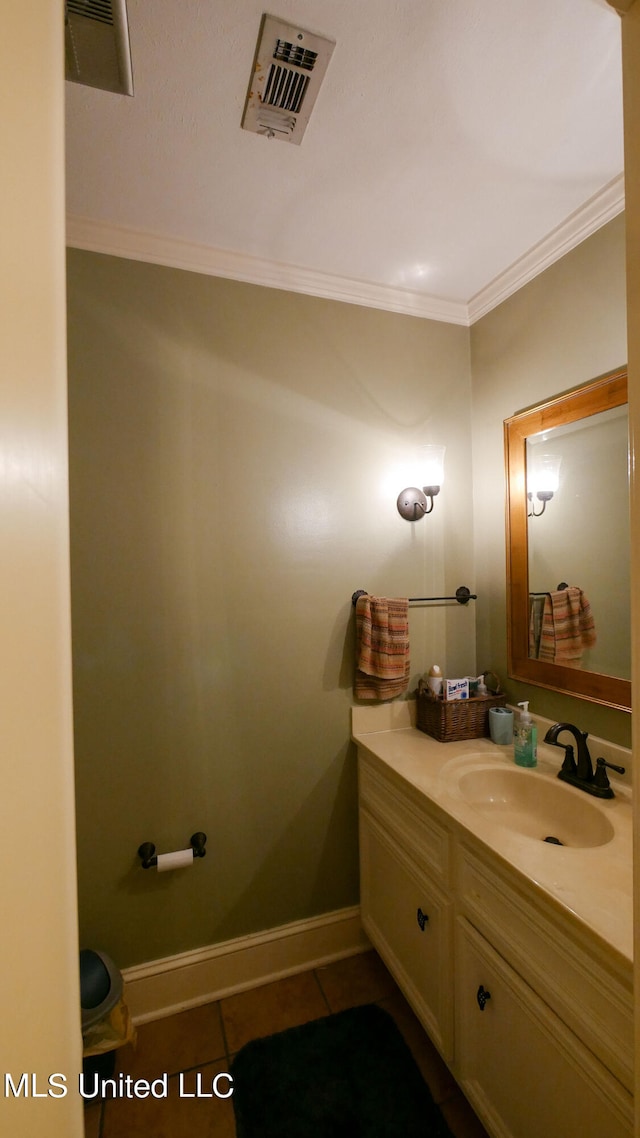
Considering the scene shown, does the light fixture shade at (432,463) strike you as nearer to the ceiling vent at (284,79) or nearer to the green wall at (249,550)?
the green wall at (249,550)

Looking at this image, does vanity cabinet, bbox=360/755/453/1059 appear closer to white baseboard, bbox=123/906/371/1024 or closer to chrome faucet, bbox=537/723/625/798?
white baseboard, bbox=123/906/371/1024

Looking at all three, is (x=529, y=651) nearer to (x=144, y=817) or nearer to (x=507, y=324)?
(x=507, y=324)

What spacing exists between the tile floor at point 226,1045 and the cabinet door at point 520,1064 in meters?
0.25

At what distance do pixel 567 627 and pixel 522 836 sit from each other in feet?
2.31

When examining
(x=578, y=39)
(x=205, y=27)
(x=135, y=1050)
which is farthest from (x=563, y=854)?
(x=205, y=27)

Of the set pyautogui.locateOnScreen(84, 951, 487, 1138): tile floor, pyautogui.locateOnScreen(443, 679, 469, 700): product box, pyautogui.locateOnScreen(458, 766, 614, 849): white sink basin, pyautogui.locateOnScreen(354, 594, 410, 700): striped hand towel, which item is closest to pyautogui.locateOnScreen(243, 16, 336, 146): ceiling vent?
pyautogui.locateOnScreen(354, 594, 410, 700): striped hand towel

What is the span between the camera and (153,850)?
4.65ft

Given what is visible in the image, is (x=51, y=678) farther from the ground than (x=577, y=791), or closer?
farther from the ground

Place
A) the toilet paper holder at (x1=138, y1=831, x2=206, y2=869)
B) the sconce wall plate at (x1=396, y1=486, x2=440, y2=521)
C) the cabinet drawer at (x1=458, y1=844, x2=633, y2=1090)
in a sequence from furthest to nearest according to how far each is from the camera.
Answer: the sconce wall plate at (x1=396, y1=486, x2=440, y2=521) → the toilet paper holder at (x1=138, y1=831, x2=206, y2=869) → the cabinet drawer at (x1=458, y1=844, x2=633, y2=1090)

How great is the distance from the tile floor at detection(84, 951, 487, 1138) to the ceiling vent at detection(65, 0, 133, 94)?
2485mm

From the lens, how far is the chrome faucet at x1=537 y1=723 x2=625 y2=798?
1.22m

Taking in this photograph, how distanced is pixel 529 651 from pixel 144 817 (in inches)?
55.9

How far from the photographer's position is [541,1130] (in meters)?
0.88

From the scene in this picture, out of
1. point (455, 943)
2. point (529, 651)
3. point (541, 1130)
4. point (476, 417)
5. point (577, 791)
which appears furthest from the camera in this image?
point (476, 417)
